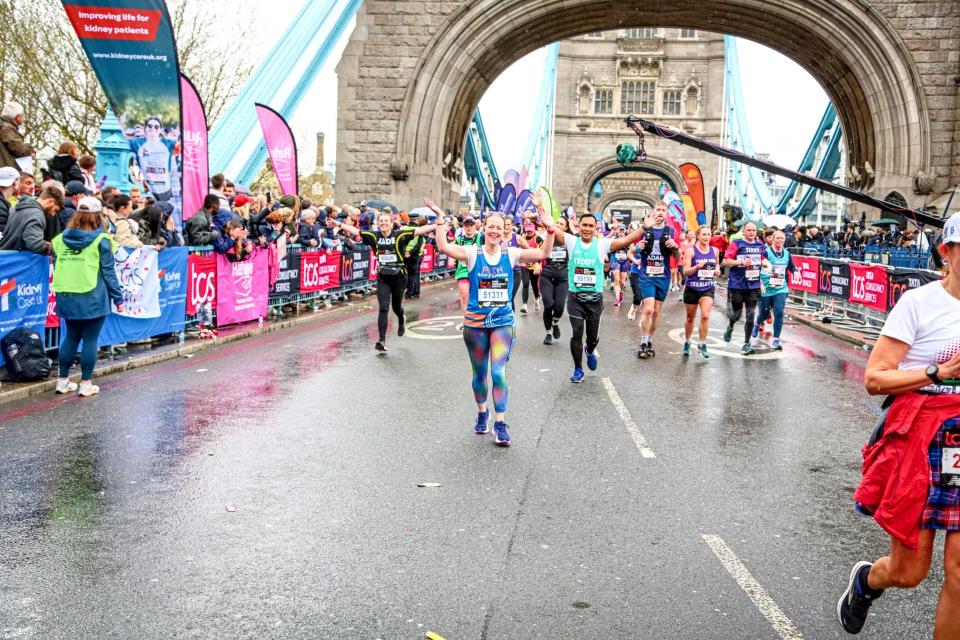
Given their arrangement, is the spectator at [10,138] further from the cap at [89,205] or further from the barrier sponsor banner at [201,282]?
the cap at [89,205]

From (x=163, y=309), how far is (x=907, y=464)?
1018 cm

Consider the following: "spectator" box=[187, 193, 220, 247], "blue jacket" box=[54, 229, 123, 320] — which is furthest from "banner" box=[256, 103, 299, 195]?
"blue jacket" box=[54, 229, 123, 320]

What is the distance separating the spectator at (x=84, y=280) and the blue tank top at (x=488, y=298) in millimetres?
3647

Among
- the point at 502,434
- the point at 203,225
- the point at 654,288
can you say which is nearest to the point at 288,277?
the point at 203,225

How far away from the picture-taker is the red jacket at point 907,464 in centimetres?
325

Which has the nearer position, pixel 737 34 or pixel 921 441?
pixel 921 441

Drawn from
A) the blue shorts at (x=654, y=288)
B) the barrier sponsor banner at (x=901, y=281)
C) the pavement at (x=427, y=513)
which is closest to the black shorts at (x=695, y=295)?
the blue shorts at (x=654, y=288)

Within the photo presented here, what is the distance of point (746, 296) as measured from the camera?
1321 centimetres

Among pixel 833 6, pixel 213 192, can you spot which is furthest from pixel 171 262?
pixel 833 6

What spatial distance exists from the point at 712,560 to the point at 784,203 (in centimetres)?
5715

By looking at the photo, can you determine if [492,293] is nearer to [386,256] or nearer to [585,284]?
[585,284]

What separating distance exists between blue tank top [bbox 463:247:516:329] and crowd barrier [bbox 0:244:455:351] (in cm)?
472

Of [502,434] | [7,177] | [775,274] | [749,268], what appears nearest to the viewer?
[502,434]

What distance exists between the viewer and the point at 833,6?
29656 mm
